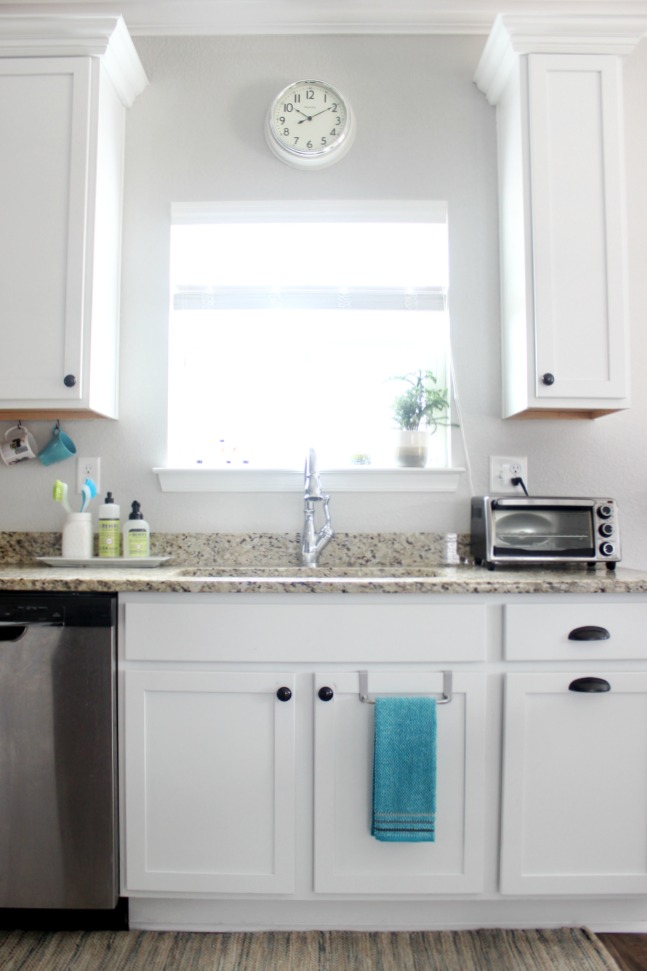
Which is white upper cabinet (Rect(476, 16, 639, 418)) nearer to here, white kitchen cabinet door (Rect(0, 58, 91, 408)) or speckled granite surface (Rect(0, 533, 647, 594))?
speckled granite surface (Rect(0, 533, 647, 594))

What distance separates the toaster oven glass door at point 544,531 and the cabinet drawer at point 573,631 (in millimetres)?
298

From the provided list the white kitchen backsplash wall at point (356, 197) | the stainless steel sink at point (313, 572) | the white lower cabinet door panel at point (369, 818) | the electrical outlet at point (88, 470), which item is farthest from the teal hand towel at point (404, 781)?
the electrical outlet at point (88, 470)

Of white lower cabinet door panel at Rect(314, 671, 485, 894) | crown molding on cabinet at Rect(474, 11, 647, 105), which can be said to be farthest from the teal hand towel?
crown molding on cabinet at Rect(474, 11, 647, 105)

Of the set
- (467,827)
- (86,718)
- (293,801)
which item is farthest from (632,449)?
(86,718)

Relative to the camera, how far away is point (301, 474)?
208 cm

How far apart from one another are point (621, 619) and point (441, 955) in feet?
3.04

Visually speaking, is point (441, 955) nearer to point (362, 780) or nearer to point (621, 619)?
point (362, 780)

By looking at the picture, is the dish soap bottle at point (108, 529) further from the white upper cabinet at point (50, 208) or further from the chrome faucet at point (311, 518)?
the chrome faucet at point (311, 518)

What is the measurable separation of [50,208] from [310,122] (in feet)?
2.98

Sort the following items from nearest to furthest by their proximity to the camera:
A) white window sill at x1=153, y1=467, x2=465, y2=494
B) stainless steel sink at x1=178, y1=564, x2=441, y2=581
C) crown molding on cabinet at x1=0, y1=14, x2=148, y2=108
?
crown molding on cabinet at x1=0, y1=14, x2=148, y2=108 → stainless steel sink at x1=178, y1=564, x2=441, y2=581 → white window sill at x1=153, y1=467, x2=465, y2=494

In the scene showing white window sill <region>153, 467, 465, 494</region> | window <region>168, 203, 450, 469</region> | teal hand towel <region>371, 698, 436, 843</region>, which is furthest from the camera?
window <region>168, 203, 450, 469</region>

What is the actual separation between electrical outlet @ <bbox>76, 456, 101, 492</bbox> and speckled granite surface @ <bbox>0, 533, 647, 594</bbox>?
0.21 metres

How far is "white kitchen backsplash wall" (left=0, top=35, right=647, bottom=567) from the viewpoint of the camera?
210cm

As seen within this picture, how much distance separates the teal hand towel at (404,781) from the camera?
1463 mm
